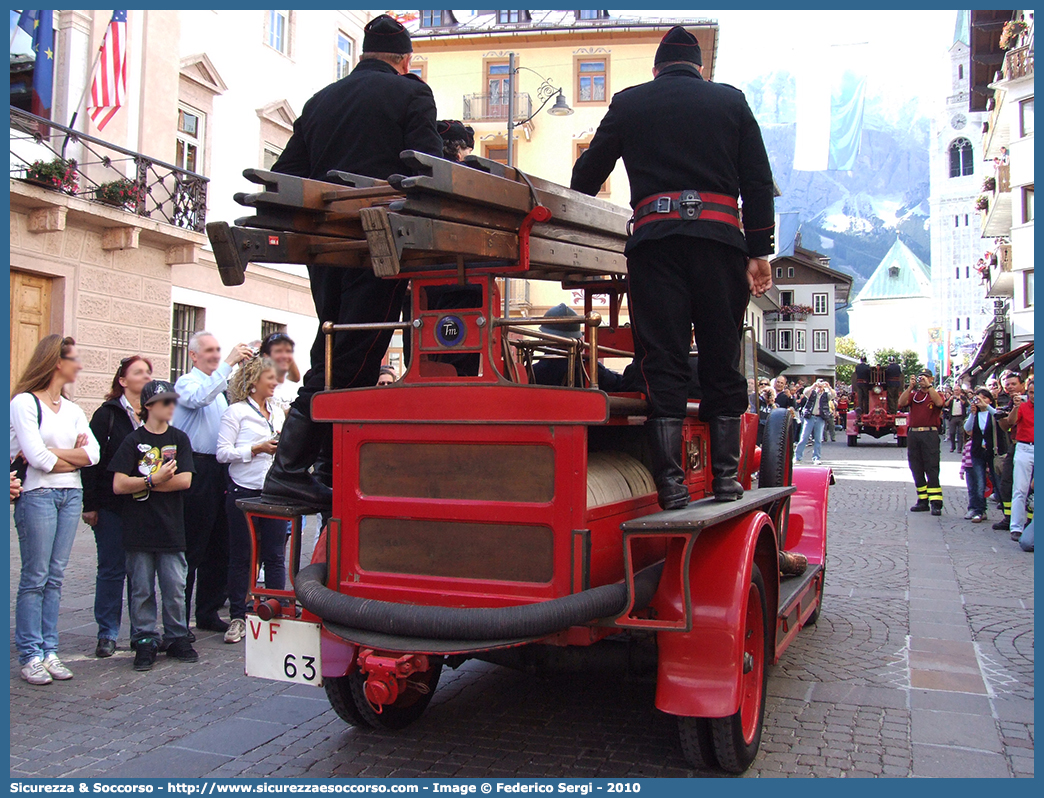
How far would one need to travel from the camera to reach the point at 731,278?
4.14m

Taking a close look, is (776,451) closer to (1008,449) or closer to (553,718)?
(553,718)

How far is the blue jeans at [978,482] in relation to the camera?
12.1 m

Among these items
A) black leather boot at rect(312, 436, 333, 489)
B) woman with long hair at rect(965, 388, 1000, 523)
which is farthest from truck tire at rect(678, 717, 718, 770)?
woman with long hair at rect(965, 388, 1000, 523)

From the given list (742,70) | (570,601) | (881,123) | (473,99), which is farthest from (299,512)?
(881,123)

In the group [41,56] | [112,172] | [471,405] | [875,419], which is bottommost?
[471,405]

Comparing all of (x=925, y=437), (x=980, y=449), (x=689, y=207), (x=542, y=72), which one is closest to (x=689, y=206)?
(x=689, y=207)

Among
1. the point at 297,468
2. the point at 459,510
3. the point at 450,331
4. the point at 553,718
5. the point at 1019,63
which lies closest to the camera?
the point at 459,510

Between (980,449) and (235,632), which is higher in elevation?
(980,449)

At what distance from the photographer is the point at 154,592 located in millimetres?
5344

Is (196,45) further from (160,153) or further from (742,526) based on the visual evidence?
(742,526)

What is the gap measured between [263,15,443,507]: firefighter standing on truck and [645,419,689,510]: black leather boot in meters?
1.35

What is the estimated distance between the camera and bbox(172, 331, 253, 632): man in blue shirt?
19.9 ft

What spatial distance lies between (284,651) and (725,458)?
2.08m

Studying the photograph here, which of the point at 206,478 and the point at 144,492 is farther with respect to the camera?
the point at 206,478
